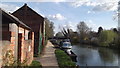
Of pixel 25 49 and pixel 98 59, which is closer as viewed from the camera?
pixel 25 49

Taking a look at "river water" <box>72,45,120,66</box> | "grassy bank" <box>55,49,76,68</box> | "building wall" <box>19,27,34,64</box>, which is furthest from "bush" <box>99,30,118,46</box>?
"building wall" <box>19,27,34,64</box>

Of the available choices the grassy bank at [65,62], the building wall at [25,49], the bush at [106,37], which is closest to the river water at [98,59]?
the grassy bank at [65,62]

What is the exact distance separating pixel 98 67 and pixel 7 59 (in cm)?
1567

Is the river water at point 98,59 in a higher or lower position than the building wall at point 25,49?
lower

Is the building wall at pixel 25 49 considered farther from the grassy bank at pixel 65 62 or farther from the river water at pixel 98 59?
the river water at pixel 98 59

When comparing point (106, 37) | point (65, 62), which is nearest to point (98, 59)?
point (65, 62)

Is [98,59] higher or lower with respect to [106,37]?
lower

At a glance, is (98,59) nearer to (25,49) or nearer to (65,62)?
(65,62)

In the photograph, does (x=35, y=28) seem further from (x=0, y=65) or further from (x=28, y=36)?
(x=0, y=65)

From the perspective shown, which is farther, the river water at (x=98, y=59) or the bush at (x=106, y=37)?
the bush at (x=106, y=37)

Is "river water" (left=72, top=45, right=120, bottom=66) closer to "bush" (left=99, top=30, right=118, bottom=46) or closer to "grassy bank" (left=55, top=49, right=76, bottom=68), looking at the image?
"grassy bank" (left=55, top=49, right=76, bottom=68)

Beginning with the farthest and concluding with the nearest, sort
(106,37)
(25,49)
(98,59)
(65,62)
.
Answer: (106,37)
(98,59)
(65,62)
(25,49)

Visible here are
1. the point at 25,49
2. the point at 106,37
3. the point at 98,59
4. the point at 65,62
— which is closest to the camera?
the point at 25,49

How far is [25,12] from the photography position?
26.0 m
